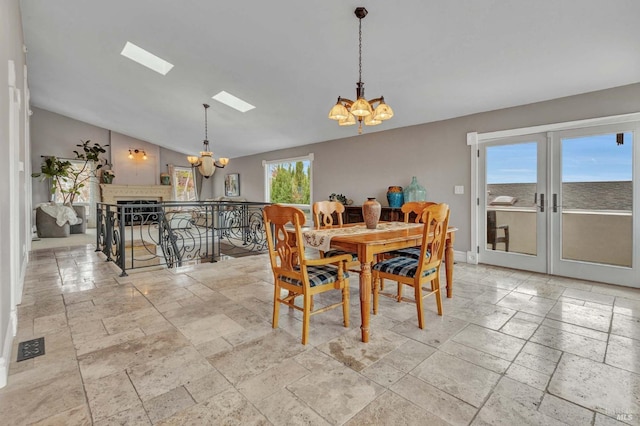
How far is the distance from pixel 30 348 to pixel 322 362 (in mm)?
2043

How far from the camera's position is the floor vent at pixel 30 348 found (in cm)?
210

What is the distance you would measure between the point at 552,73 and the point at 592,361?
9.75 feet

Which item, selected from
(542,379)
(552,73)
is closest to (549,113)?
(552,73)

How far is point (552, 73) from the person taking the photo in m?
3.46

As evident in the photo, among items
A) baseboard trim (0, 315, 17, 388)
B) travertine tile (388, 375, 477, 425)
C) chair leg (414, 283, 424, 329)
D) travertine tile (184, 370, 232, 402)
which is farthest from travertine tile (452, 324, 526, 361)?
baseboard trim (0, 315, 17, 388)

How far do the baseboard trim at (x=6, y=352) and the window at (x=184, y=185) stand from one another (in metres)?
Answer: 9.29

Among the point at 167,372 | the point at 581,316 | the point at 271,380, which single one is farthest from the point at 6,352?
the point at 581,316

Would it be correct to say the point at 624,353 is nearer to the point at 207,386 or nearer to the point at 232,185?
the point at 207,386

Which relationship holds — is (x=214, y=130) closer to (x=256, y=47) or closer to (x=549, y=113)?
(x=256, y=47)

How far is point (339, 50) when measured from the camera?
3.65 m

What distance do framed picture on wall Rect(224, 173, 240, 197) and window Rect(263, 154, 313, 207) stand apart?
63.2 inches

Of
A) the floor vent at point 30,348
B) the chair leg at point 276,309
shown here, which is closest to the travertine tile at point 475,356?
the chair leg at point 276,309

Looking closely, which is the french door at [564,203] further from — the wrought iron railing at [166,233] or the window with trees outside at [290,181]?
the window with trees outside at [290,181]

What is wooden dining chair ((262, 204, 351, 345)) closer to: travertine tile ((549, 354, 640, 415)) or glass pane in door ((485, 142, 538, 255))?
travertine tile ((549, 354, 640, 415))
